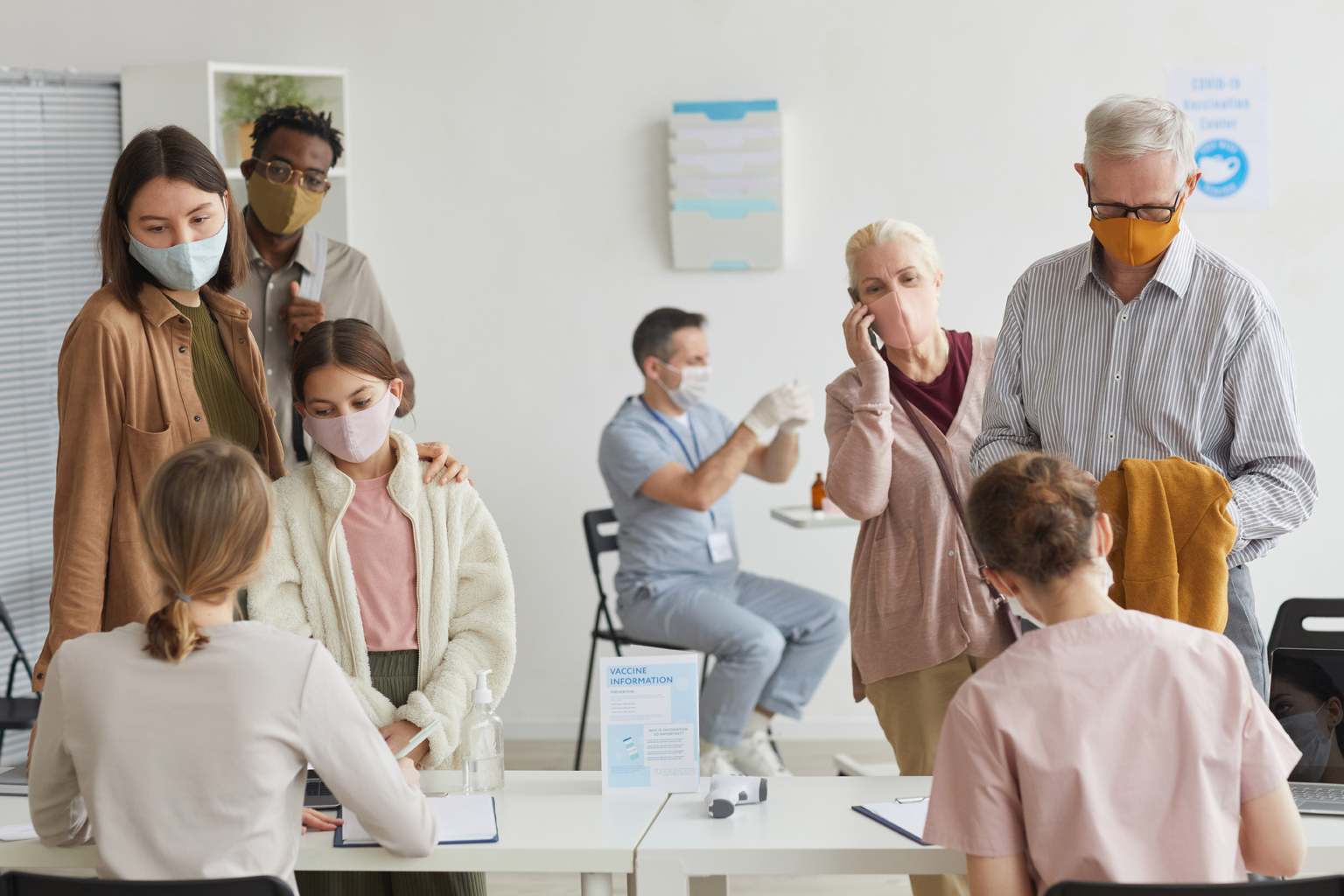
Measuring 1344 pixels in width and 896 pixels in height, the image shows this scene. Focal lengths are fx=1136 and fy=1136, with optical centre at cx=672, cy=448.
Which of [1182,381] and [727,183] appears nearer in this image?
[1182,381]

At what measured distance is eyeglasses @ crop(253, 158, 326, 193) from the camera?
9.34 feet

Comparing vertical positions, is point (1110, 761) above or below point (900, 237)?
below

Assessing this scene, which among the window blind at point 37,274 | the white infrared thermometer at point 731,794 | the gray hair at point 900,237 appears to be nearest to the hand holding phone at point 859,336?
the gray hair at point 900,237

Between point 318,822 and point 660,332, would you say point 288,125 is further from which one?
point 318,822

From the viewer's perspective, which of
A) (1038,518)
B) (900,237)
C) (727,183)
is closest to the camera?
(1038,518)

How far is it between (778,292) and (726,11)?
3.50 ft

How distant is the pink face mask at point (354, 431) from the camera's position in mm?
1912

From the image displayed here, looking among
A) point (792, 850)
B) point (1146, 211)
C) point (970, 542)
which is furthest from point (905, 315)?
point (792, 850)

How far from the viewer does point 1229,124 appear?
417 cm

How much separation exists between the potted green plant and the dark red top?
2.79 meters

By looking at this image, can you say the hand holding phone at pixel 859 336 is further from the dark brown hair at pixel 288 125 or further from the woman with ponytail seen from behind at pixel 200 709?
the dark brown hair at pixel 288 125

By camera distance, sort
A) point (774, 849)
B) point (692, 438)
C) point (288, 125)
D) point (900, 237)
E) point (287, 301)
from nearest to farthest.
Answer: point (774, 849) → point (900, 237) → point (287, 301) → point (288, 125) → point (692, 438)

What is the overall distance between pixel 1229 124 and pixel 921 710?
122 inches

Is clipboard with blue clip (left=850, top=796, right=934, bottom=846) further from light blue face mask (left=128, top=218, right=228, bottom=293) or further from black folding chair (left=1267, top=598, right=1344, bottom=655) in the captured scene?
light blue face mask (left=128, top=218, right=228, bottom=293)
